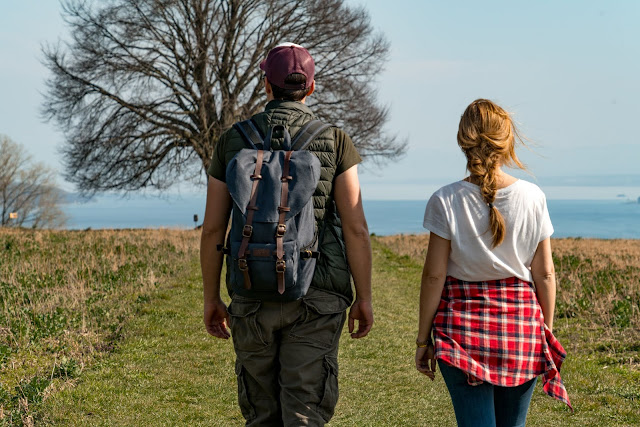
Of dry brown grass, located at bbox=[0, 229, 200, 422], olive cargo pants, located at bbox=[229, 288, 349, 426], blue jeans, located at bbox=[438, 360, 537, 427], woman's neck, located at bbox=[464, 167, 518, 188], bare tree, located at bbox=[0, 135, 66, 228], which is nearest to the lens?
blue jeans, located at bbox=[438, 360, 537, 427]

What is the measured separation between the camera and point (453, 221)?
3133 mm

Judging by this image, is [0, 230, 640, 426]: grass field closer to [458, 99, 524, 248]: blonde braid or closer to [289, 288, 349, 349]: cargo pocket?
[289, 288, 349, 349]: cargo pocket

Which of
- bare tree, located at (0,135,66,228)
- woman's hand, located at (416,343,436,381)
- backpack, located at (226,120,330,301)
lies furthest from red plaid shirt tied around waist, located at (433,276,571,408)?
bare tree, located at (0,135,66,228)

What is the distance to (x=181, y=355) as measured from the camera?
26.5ft

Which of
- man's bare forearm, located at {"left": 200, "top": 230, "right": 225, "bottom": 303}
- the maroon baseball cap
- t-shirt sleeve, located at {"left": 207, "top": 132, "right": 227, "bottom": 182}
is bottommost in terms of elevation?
man's bare forearm, located at {"left": 200, "top": 230, "right": 225, "bottom": 303}

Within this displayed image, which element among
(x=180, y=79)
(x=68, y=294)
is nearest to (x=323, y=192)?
(x=68, y=294)

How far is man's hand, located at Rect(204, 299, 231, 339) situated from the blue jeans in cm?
121

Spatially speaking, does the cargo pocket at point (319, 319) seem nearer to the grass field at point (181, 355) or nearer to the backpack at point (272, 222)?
the backpack at point (272, 222)

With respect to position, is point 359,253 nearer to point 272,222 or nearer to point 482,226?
point 272,222

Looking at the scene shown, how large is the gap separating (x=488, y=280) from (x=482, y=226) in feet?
0.77

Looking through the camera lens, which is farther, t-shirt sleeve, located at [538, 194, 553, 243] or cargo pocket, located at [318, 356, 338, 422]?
cargo pocket, located at [318, 356, 338, 422]

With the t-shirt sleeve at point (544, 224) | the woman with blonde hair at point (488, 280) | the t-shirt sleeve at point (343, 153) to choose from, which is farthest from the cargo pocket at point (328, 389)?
the t-shirt sleeve at point (544, 224)

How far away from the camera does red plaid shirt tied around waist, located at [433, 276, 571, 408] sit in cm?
304

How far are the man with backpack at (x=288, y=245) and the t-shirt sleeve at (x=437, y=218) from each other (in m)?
0.47
